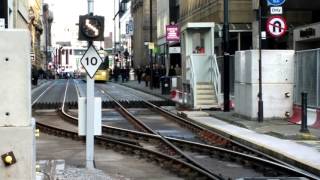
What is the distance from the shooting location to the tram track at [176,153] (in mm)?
12328

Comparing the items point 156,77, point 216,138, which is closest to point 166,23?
point 156,77

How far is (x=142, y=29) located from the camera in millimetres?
112250

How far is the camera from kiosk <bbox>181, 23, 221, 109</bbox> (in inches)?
1162

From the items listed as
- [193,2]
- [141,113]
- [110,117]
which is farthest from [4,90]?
[193,2]

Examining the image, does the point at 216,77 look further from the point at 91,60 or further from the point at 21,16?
the point at 21,16

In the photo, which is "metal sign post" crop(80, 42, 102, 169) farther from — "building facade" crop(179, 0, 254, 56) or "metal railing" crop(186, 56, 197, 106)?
"building facade" crop(179, 0, 254, 56)

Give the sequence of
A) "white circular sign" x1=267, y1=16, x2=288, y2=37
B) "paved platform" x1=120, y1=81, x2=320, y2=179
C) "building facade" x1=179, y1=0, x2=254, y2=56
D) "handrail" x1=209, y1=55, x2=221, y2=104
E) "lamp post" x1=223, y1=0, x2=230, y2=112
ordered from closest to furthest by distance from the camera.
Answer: "paved platform" x1=120, y1=81, x2=320, y2=179, "white circular sign" x1=267, y1=16, x2=288, y2=37, "lamp post" x1=223, y1=0, x2=230, y2=112, "handrail" x1=209, y1=55, x2=221, y2=104, "building facade" x1=179, y1=0, x2=254, y2=56

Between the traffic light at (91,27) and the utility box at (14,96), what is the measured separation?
4.84 metres

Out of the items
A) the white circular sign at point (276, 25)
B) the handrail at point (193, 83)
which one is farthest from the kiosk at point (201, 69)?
→ the white circular sign at point (276, 25)

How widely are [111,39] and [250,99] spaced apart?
175 m

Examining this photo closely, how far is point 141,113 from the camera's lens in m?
29.7

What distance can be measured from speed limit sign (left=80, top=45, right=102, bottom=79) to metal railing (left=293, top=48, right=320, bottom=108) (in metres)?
9.33

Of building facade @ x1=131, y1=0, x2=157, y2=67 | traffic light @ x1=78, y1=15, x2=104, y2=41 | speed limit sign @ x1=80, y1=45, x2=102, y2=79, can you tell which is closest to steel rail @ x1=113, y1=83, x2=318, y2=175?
speed limit sign @ x1=80, y1=45, x2=102, y2=79

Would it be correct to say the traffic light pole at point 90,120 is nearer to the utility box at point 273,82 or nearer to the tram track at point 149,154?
the tram track at point 149,154
